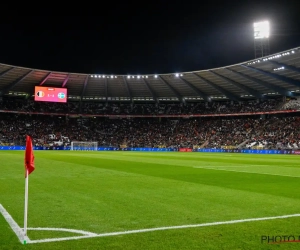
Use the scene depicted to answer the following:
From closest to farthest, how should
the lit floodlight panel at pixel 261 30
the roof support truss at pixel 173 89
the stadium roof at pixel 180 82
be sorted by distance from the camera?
the lit floodlight panel at pixel 261 30
the stadium roof at pixel 180 82
the roof support truss at pixel 173 89

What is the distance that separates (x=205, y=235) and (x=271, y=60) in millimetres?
50425

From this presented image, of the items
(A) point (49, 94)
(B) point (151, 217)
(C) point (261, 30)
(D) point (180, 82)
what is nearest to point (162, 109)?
(D) point (180, 82)

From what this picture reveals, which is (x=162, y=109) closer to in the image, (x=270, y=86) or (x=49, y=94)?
(x=270, y=86)

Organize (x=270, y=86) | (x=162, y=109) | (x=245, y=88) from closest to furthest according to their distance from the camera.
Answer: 1. (x=270, y=86)
2. (x=245, y=88)
3. (x=162, y=109)

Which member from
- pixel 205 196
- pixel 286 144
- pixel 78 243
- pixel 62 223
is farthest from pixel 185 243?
pixel 286 144

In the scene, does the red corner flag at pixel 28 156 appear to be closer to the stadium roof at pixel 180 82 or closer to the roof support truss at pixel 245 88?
the stadium roof at pixel 180 82

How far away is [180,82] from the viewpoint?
72688 millimetres

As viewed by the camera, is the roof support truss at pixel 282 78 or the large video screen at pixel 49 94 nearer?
the roof support truss at pixel 282 78

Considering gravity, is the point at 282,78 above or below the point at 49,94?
above

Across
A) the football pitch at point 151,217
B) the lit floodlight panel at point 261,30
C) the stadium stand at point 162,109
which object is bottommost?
the football pitch at point 151,217

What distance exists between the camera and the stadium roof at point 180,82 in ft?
187

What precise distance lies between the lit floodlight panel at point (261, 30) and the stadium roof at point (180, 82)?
424cm

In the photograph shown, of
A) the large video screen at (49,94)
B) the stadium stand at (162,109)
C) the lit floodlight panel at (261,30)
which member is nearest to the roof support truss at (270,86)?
the stadium stand at (162,109)

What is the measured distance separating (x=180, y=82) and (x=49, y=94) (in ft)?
89.7
